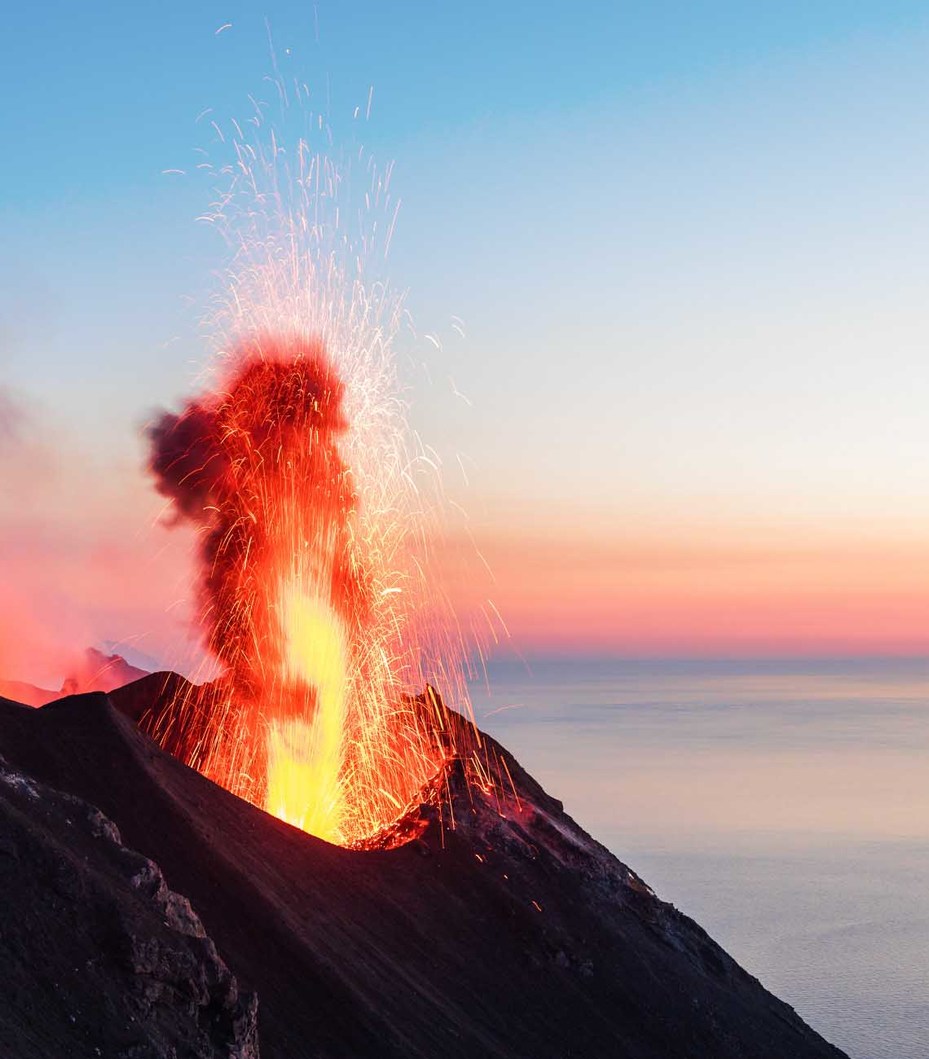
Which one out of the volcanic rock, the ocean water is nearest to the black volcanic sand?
the volcanic rock

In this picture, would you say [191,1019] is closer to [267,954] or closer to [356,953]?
[267,954]

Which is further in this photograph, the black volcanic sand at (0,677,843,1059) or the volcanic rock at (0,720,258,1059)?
the black volcanic sand at (0,677,843,1059)

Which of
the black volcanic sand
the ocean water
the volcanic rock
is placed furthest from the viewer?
the ocean water

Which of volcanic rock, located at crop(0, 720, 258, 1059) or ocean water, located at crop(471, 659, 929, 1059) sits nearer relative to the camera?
volcanic rock, located at crop(0, 720, 258, 1059)

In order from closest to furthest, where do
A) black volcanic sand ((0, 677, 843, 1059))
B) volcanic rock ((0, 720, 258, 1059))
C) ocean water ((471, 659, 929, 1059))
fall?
volcanic rock ((0, 720, 258, 1059)) → black volcanic sand ((0, 677, 843, 1059)) → ocean water ((471, 659, 929, 1059))

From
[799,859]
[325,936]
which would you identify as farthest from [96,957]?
[799,859]

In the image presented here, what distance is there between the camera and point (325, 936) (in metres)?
29.8

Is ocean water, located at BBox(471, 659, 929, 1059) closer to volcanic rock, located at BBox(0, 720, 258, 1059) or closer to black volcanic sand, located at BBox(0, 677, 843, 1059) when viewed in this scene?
black volcanic sand, located at BBox(0, 677, 843, 1059)

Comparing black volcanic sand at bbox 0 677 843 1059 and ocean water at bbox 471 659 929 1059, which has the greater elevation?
ocean water at bbox 471 659 929 1059

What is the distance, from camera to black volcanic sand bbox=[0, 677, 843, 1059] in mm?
21234

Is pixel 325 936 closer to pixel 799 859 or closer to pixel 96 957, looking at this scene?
pixel 96 957

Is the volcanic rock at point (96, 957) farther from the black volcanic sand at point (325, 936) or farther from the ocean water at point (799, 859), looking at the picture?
the ocean water at point (799, 859)

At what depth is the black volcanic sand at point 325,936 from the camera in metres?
21.2

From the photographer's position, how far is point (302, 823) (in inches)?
1602
